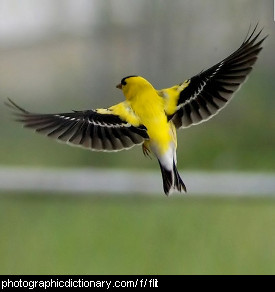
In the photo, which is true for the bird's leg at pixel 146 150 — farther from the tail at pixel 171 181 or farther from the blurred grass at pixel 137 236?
the blurred grass at pixel 137 236

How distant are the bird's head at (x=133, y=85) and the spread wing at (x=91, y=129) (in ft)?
0.05

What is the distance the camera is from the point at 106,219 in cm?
296

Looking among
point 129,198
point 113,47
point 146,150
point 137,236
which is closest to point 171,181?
point 146,150

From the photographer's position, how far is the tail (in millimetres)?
703

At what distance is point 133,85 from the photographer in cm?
78

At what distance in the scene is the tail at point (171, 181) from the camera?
27.7 inches

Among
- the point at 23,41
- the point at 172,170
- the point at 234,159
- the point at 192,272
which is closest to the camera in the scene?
the point at 172,170

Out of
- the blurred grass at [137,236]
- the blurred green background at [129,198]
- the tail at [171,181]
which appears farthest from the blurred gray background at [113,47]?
the blurred grass at [137,236]

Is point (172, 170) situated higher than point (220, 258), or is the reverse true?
point (220, 258)

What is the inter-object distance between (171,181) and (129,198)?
94.6 inches

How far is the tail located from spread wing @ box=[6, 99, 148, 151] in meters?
0.05
